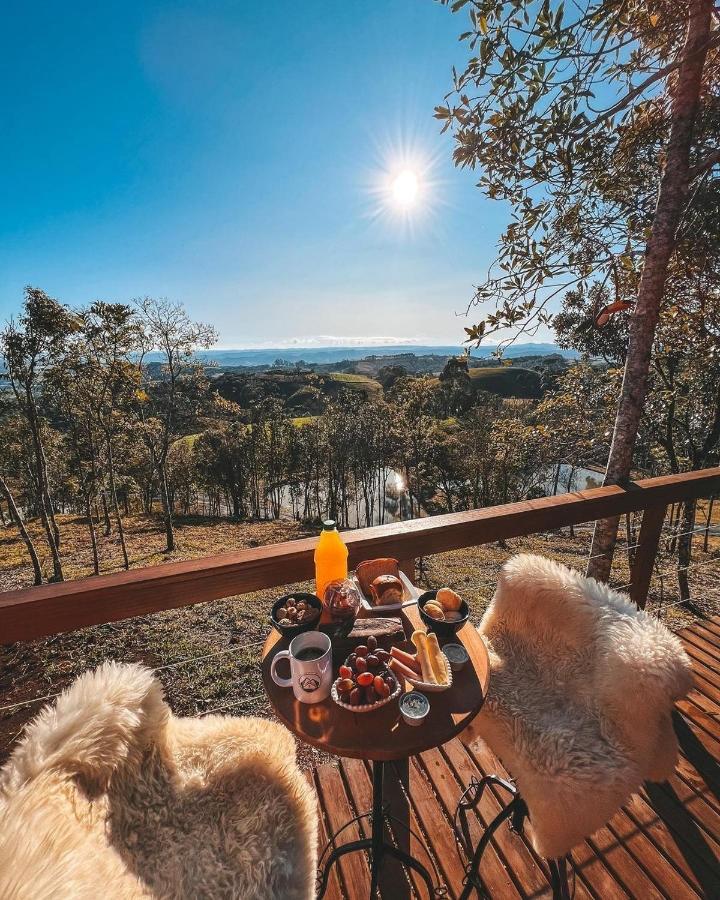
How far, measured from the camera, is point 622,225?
2.97 m

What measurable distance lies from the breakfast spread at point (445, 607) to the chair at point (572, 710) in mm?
394

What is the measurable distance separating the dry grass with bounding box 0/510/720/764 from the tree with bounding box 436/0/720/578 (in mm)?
1923

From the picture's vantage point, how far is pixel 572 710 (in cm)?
141

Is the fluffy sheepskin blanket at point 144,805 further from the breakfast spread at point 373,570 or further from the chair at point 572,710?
the chair at point 572,710

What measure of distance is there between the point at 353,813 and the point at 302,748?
3.76m

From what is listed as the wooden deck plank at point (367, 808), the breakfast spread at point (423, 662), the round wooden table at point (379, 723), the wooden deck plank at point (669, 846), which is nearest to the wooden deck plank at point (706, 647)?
the wooden deck plank at point (669, 846)

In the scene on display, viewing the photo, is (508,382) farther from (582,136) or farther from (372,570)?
(372,570)

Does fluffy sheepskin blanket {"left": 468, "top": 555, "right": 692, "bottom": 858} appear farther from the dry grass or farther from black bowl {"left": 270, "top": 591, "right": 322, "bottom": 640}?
black bowl {"left": 270, "top": 591, "right": 322, "bottom": 640}

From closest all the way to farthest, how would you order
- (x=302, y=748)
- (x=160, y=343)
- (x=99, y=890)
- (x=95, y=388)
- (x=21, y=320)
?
(x=99, y=890), (x=302, y=748), (x=21, y=320), (x=95, y=388), (x=160, y=343)

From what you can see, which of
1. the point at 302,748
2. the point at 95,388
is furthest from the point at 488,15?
the point at 95,388

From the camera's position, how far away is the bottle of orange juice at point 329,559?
1477 millimetres

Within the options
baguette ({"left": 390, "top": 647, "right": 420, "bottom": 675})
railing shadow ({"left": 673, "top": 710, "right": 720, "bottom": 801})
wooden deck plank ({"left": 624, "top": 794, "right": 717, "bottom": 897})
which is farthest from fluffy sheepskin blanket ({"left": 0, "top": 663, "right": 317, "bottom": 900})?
railing shadow ({"left": 673, "top": 710, "right": 720, "bottom": 801})

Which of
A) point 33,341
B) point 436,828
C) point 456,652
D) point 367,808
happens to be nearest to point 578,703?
point 456,652

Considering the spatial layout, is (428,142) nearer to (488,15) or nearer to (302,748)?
(488,15)
